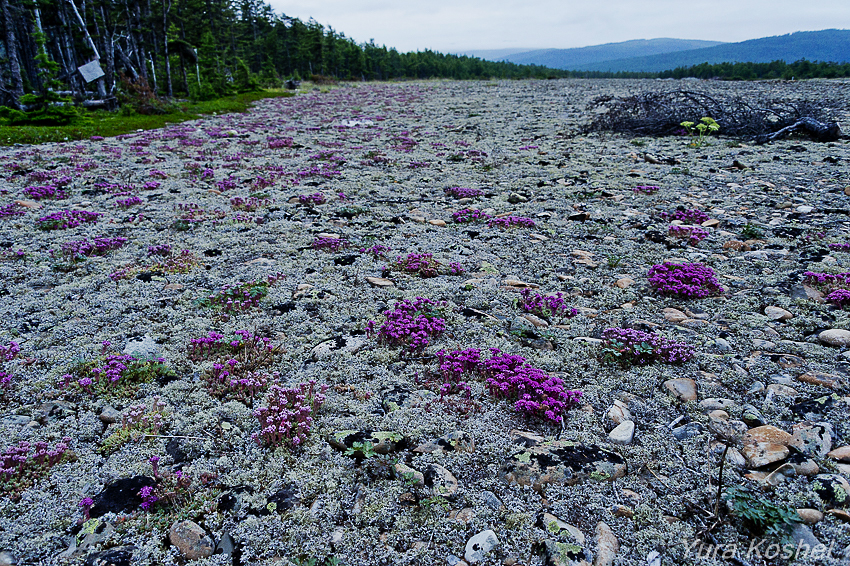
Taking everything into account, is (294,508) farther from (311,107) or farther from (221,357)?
(311,107)

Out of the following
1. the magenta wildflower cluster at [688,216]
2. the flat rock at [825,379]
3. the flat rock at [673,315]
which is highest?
the magenta wildflower cluster at [688,216]

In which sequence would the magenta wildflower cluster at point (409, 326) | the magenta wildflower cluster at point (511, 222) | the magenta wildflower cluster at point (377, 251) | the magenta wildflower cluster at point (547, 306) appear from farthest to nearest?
the magenta wildflower cluster at point (511, 222) < the magenta wildflower cluster at point (377, 251) < the magenta wildflower cluster at point (547, 306) < the magenta wildflower cluster at point (409, 326)

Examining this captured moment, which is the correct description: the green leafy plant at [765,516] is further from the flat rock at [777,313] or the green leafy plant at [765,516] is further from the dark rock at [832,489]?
the flat rock at [777,313]

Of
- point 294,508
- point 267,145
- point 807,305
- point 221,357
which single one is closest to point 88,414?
point 221,357

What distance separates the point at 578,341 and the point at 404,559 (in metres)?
4.16

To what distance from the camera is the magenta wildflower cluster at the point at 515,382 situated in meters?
5.21

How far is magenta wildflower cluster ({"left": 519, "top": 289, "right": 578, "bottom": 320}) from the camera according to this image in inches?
295

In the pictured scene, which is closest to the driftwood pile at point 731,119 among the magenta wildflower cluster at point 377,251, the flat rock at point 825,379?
the flat rock at point 825,379

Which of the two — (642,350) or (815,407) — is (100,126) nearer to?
(642,350)

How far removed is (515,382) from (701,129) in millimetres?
21246

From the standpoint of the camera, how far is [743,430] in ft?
15.5

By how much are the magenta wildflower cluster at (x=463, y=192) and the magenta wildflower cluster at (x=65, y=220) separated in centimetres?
1062

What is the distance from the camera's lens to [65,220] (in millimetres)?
11703

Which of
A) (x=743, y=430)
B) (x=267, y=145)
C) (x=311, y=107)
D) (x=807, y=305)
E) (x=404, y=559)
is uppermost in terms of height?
(x=311, y=107)
